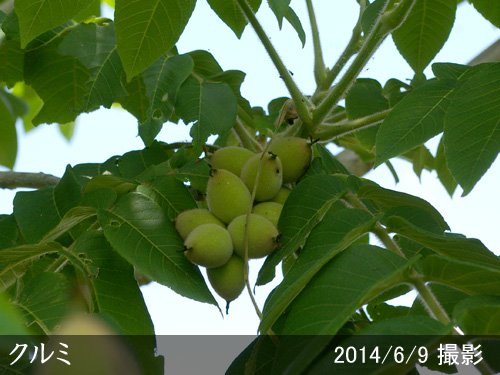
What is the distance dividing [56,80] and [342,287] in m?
1.17

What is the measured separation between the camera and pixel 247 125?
2246 mm

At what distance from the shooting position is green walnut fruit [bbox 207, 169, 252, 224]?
1.70m

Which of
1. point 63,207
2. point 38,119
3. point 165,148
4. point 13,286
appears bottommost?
point 13,286

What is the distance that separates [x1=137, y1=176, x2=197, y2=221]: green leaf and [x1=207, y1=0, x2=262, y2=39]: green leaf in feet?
1.31

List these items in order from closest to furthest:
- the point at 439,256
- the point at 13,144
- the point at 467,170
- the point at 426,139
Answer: the point at 439,256 < the point at 467,170 < the point at 426,139 < the point at 13,144

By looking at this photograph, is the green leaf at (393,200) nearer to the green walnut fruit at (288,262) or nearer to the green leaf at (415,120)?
the green leaf at (415,120)

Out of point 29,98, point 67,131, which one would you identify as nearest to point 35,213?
point 29,98

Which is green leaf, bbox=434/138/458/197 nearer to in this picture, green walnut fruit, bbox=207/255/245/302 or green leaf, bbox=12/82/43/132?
green walnut fruit, bbox=207/255/245/302

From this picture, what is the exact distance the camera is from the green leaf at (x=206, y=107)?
1923mm

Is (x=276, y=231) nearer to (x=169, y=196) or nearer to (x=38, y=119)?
(x=169, y=196)

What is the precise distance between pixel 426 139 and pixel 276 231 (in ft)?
1.25

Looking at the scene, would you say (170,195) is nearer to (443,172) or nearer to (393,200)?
(393,200)

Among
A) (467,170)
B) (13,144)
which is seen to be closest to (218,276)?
(467,170)

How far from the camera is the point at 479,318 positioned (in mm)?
1263
